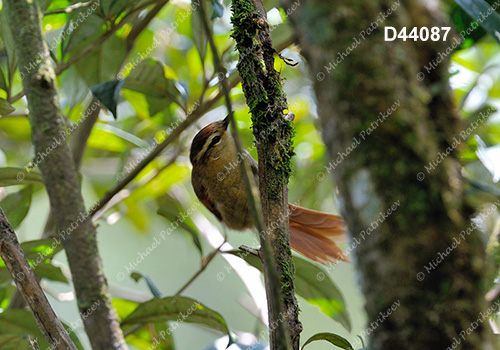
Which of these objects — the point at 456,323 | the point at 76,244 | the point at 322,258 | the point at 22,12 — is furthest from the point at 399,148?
the point at 322,258

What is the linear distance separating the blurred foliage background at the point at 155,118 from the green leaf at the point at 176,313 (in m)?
0.07

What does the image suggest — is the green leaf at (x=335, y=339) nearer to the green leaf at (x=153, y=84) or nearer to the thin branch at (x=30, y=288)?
the thin branch at (x=30, y=288)

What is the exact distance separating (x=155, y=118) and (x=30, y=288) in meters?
1.36

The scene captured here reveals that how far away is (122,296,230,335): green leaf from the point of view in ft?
5.35

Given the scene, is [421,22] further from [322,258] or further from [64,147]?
[322,258]

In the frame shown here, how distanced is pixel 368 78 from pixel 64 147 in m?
1.19

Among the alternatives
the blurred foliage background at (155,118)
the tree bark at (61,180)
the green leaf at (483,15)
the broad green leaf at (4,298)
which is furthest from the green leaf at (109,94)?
the green leaf at (483,15)

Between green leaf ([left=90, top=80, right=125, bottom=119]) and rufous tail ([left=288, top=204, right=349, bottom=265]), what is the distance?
109 cm

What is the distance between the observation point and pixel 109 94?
1.50 metres

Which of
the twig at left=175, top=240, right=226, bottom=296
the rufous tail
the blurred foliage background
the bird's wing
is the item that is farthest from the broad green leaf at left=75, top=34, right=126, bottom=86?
the rufous tail

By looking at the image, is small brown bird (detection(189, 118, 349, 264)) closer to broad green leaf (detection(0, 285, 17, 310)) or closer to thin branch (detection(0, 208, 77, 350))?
broad green leaf (detection(0, 285, 17, 310))

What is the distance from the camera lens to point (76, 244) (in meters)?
1.51

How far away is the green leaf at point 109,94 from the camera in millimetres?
1468

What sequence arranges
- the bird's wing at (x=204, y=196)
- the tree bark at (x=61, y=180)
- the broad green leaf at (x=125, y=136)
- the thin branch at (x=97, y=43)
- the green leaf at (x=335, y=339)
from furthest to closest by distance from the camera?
the bird's wing at (x=204, y=196) < the broad green leaf at (x=125, y=136) < the thin branch at (x=97, y=43) < the tree bark at (x=61, y=180) < the green leaf at (x=335, y=339)
